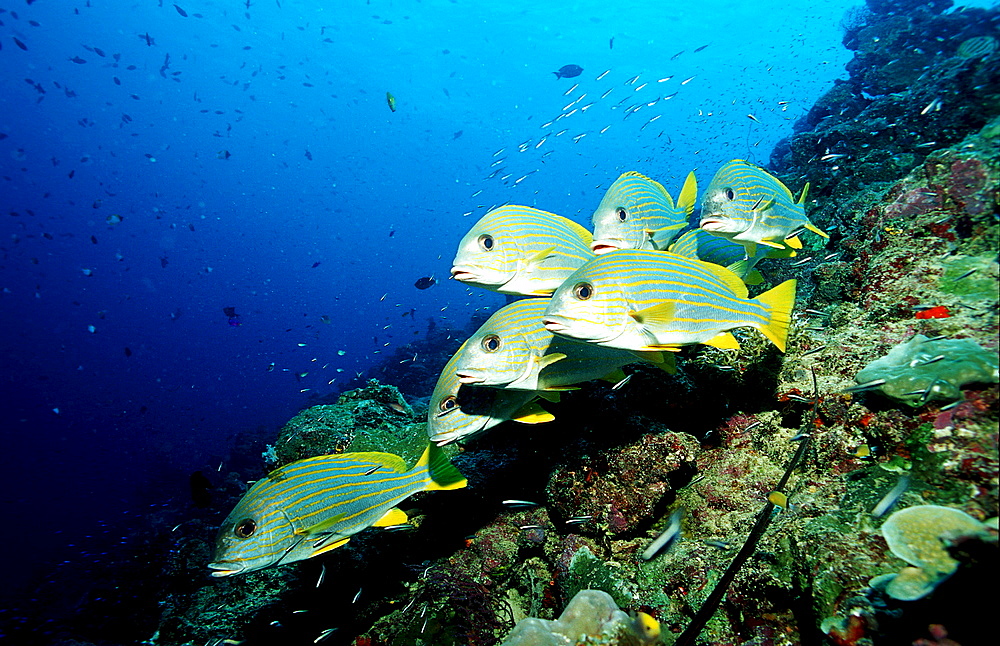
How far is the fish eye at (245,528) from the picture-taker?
247 centimetres

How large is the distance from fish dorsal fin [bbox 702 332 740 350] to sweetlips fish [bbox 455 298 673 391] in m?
0.31

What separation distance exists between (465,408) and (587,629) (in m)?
1.56

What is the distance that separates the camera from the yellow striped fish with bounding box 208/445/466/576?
2.48m

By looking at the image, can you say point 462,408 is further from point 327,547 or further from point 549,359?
point 327,547

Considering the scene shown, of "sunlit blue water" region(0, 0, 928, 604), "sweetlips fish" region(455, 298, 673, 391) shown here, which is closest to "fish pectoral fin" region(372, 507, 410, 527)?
"sweetlips fish" region(455, 298, 673, 391)

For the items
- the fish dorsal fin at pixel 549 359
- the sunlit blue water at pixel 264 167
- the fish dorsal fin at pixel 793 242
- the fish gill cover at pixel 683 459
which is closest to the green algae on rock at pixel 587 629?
the fish gill cover at pixel 683 459

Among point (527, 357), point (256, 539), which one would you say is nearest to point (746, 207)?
point (527, 357)

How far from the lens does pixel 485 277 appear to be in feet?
9.13

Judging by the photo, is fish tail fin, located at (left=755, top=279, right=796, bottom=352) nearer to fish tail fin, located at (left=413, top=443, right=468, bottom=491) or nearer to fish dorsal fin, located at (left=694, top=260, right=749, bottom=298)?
fish dorsal fin, located at (left=694, top=260, right=749, bottom=298)

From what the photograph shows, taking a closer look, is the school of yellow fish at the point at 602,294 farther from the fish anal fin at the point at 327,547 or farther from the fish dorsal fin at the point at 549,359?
the fish anal fin at the point at 327,547

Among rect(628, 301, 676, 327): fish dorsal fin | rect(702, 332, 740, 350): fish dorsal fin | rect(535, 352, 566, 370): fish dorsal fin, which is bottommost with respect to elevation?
rect(702, 332, 740, 350): fish dorsal fin

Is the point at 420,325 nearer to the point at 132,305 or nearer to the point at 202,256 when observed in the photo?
the point at 132,305

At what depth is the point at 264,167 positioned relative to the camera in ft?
407

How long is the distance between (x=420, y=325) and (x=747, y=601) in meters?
77.1
